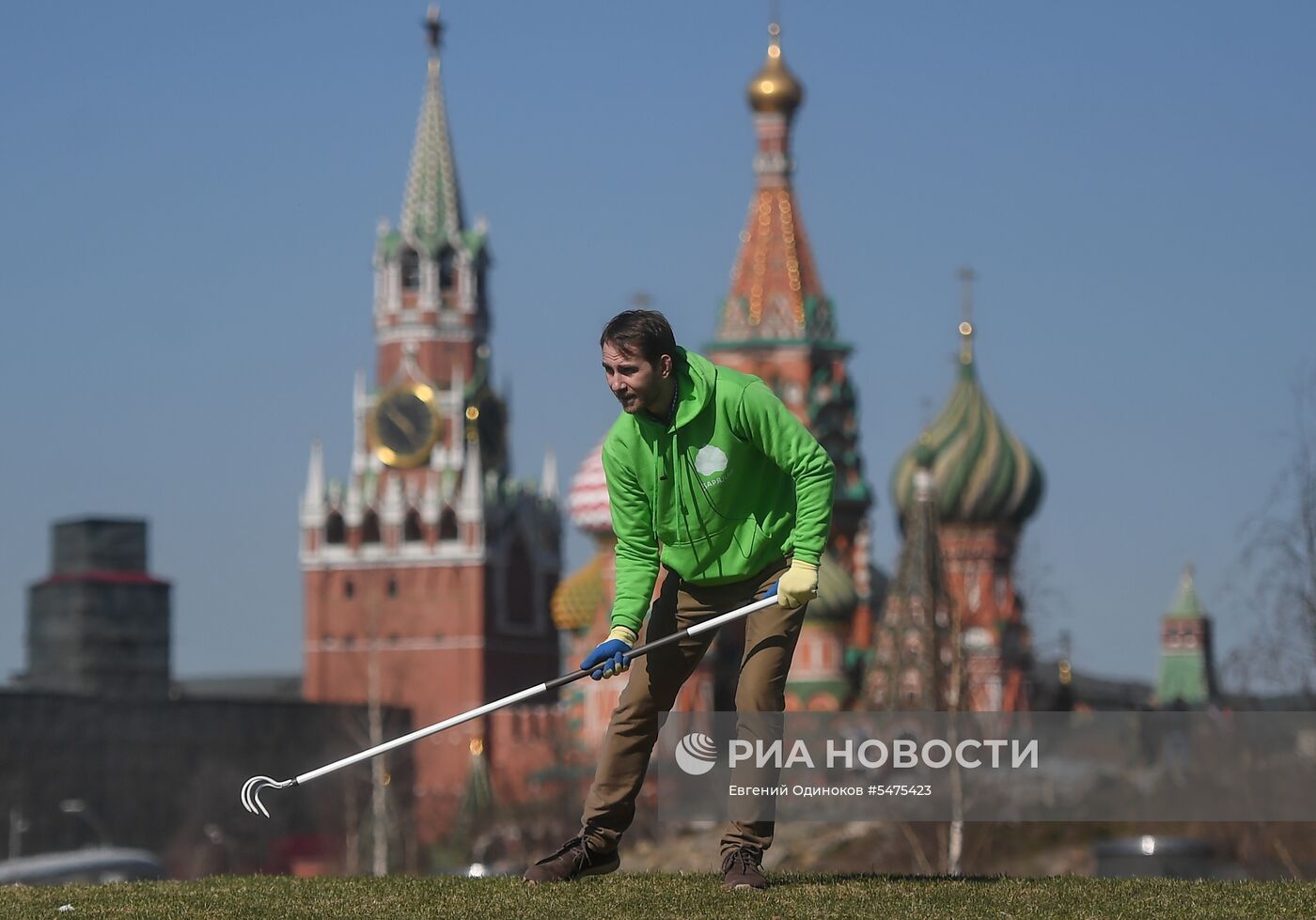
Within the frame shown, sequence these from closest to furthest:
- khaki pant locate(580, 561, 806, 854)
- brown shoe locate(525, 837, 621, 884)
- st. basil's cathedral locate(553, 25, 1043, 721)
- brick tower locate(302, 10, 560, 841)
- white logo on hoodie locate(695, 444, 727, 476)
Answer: white logo on hoodie locate(695, 444, 727, 476)
khaki pant locate(580, 561, 806, 854)
brown shoe locate(525, 837, 621, 884)
st. basil's cathedral locate(553, 25, 1043, 721)
brick tower locate(302, 10, 560, 841)

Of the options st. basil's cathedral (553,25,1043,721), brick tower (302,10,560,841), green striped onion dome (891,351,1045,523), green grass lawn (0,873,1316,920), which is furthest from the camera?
brick tower (302,10,560,841)

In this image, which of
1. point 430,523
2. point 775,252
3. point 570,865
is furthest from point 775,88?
point 570,865

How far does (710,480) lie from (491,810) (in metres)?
77.4

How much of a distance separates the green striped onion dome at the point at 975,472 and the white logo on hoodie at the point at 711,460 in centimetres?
8069

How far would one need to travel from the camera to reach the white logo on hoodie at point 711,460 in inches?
509

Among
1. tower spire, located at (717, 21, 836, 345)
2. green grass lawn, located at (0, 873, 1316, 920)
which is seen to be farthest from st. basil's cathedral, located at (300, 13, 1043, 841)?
green grass lawn, located at (0, 873, 1316, 920)

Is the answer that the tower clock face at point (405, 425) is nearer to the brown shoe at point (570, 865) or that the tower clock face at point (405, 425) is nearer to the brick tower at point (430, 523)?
the brick tower at point (430, 523)

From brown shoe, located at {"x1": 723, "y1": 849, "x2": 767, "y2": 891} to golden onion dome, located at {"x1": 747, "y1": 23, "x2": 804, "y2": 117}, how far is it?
294 feet

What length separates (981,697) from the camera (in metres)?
88.3

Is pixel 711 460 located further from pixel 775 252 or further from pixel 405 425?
pixel 405 425

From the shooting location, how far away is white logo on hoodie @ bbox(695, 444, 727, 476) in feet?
42.4

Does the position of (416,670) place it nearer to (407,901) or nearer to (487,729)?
(487,729)

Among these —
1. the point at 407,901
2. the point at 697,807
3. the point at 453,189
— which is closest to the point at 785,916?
the point at 407,901

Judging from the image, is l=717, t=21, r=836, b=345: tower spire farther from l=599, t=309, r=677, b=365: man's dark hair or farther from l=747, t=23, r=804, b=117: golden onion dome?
l=599, t=309, r=677, b=365: man's dark hair
